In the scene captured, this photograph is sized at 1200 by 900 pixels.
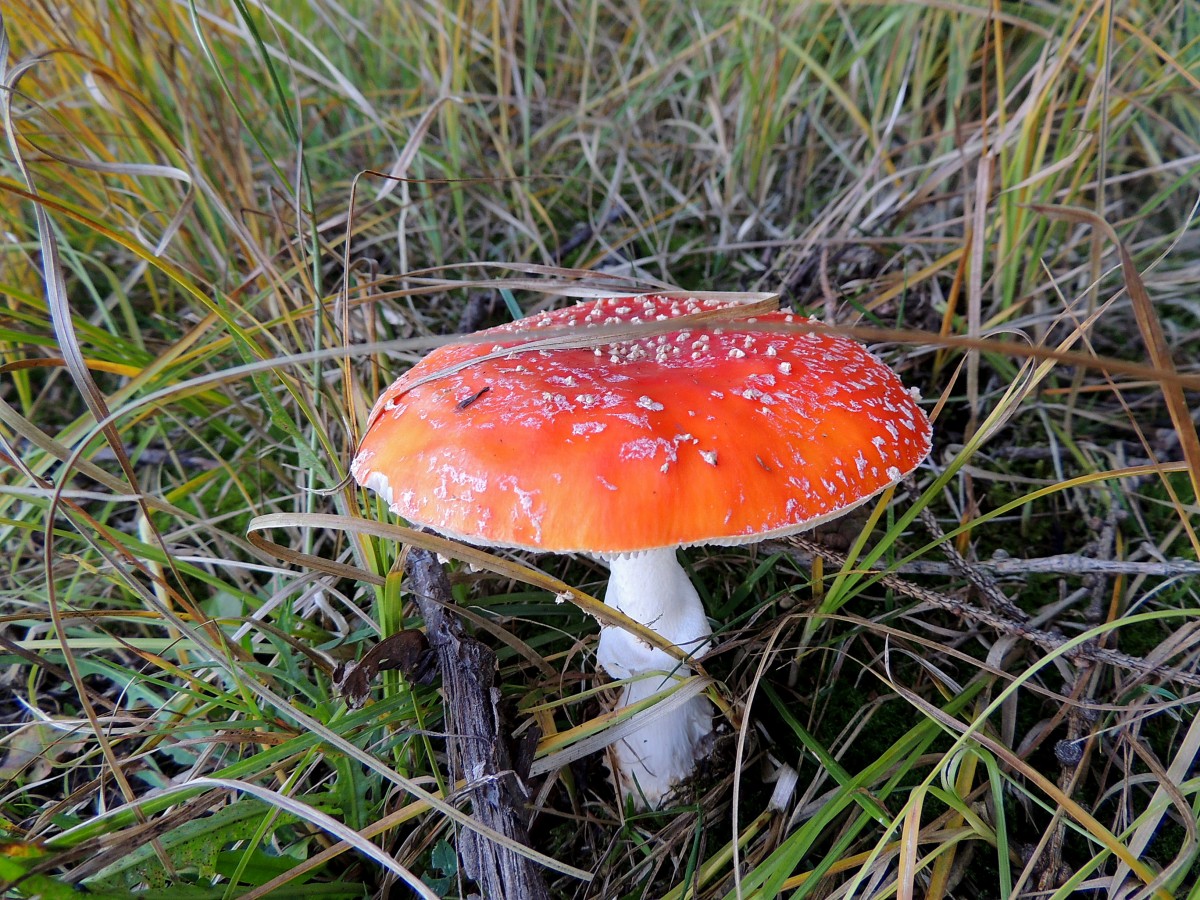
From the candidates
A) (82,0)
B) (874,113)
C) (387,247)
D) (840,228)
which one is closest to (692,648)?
(840,228)

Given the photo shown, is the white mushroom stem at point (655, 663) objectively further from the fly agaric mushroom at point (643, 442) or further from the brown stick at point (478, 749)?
the brown stick at point (478, 749)

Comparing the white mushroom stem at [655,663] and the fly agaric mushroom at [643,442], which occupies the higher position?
the fly agaric mushroom at [643,442]

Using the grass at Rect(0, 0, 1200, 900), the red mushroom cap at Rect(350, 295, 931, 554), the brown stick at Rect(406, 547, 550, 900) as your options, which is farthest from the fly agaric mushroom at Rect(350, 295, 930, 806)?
the brown stick at Rect(406, 547, 550, 900)

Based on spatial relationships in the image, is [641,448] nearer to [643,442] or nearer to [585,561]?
[643,442]

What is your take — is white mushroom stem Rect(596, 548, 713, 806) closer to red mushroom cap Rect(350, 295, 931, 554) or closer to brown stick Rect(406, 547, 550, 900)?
brown stick Rect(406, 547, 550, 900)

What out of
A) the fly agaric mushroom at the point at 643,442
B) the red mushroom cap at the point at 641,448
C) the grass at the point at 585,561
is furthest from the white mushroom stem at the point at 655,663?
the red mushroom cap at the point at 641,448

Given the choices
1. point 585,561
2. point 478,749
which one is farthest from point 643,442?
point 585,561

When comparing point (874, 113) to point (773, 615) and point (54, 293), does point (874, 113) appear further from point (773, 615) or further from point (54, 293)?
point (54, 293)

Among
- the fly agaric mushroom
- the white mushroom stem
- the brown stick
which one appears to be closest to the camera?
the fly agaric mushroom
